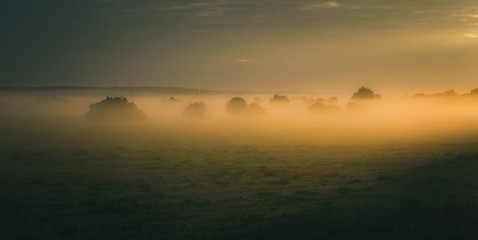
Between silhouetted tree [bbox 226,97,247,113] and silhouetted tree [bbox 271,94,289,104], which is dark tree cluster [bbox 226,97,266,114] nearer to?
silhouetted tree [bbox 226,97,247,113]

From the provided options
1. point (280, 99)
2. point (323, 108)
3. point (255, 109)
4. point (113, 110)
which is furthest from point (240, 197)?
point (280, 99)

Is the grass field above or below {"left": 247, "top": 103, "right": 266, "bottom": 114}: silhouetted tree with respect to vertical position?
below

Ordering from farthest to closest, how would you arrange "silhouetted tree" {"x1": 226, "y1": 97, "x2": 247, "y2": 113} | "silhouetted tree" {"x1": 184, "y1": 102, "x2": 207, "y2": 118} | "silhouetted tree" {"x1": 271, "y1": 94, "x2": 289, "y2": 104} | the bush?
"silhouetted tree" {"x1": 271, "y1": 94, "x2": 289, "y2": 104} → "silhouetted tree" {"x1": 226, "y1": 97, "x2": 247, "y2": 113} → "silhouetted tree" {"x1": 184, "y1": 102, "x2": 207, "y2": 118} → the bush

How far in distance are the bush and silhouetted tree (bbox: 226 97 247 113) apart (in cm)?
3603

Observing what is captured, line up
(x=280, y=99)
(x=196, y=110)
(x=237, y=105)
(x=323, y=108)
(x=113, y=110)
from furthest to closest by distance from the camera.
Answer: (x=280, y=99) → (x=323, y=108) → (x=237, y=105) → (x=196, y=110) → (x=113, y=110)

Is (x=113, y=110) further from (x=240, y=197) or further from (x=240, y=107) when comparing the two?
(x=240, y=197)

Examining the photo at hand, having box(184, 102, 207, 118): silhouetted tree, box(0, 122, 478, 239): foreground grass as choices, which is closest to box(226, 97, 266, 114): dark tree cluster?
box(184, 102, 207, 118): silhouetted tree

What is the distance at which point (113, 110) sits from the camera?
345ft

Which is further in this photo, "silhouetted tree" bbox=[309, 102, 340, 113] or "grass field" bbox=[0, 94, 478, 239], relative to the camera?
"silhouetted tree" bbox=[309, 102, 340, 113]

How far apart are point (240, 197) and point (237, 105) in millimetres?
116642

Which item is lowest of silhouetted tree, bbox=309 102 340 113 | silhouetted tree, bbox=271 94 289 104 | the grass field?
the grass field

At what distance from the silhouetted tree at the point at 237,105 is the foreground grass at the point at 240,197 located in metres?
100

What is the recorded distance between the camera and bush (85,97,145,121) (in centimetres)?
Answer: 10538

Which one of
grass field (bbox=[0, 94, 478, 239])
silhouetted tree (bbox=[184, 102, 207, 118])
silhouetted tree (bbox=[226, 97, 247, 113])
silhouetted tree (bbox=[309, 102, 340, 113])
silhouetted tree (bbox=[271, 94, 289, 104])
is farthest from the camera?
silhouetted tree (bbox=[271, 94, 289, 104])
